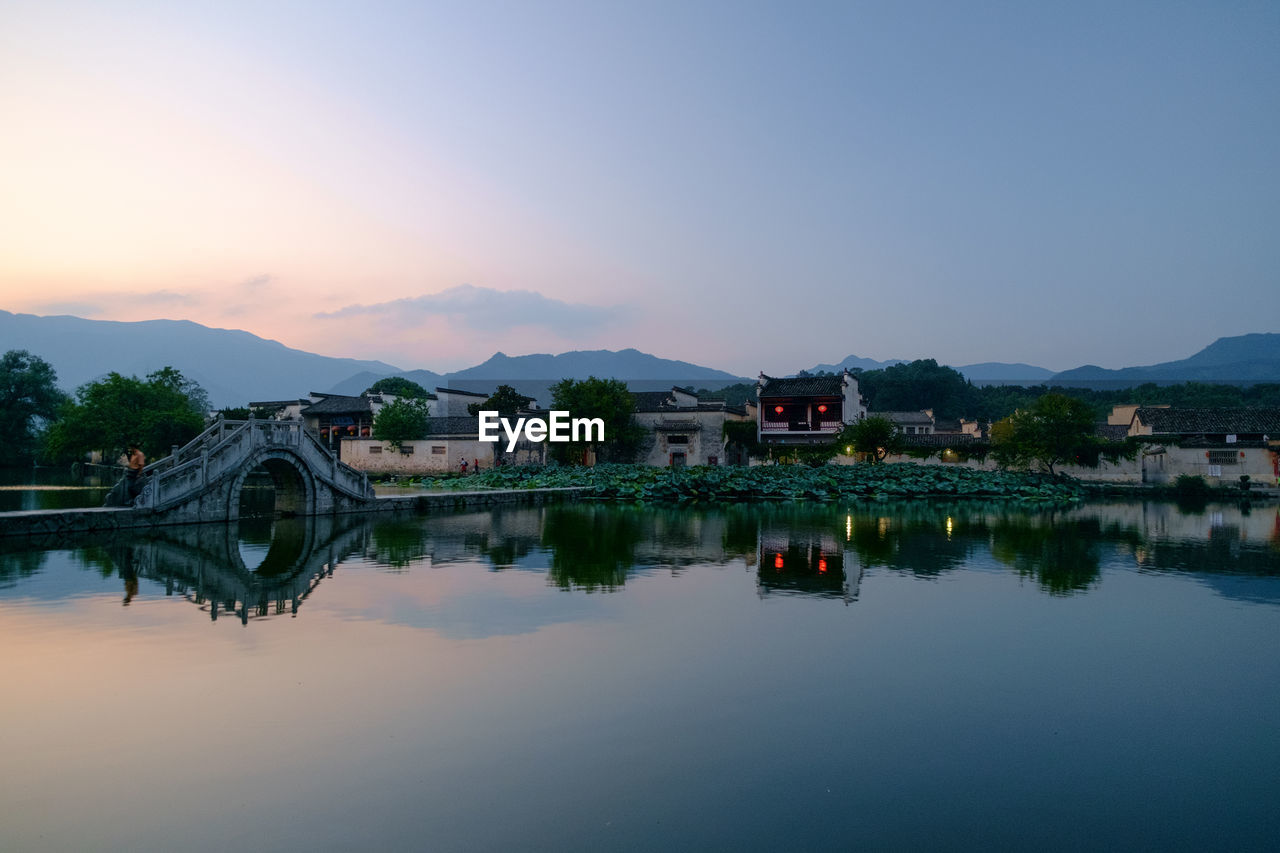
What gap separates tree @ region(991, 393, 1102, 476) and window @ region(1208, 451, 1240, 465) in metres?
5.80

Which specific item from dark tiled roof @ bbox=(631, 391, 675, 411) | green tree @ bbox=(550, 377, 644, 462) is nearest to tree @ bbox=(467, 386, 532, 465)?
green tree @ bbox=(550, 377, 644, 462)

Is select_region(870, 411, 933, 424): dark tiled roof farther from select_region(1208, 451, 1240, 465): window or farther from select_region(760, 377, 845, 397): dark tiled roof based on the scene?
select_region(1208, 451, 1240, 465): window

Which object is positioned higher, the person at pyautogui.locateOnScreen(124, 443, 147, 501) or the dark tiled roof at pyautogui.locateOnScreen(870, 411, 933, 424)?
the dark tiled roof at pyautogui.locateOnScreen(870, 411, 933, 424)

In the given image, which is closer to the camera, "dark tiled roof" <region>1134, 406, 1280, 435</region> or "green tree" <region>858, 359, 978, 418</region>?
"dark tiled roof" <region>1134, 406, 1280, 435</region>

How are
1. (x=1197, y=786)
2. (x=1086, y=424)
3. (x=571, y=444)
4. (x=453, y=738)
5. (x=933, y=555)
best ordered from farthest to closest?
(x=571, y=444) < (x=1086, y=424) < (x=933, y=555) < (x=453, y=738) < (x=1197, y=786)

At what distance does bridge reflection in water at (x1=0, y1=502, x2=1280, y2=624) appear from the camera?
13898 mm

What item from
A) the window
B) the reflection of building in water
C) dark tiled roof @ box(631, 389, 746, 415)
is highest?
dark tiled roof @ box(631, 389, 746, 415)

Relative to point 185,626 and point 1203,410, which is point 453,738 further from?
point 1203,410

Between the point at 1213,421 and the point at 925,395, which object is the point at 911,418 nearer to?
the point at 925,395

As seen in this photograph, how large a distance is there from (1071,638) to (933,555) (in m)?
7.87

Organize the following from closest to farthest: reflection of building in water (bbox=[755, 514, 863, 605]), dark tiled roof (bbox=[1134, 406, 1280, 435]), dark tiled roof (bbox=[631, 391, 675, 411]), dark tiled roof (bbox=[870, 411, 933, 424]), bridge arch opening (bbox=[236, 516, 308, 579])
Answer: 1. reflection of building in water (bbox=[755, 514, 863, 605])
2. bridge arch opening (bbox=[236, 516, 308, 579])
3. dark tiled roof (bbox=[1134, 406, 1280, 435])
4. dark tiled roof (bbox=[631, 391, 675, 411])
5. dark tiled roof (bbox=[870, 411, 933, 424])

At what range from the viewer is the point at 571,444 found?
2045 inches

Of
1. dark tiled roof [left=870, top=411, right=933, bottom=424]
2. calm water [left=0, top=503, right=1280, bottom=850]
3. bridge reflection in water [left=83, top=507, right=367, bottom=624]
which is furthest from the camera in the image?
dark tiled roof [left=870, top=411, right=933, bottom=424]

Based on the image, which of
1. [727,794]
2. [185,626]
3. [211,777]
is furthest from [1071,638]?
[185,626]
